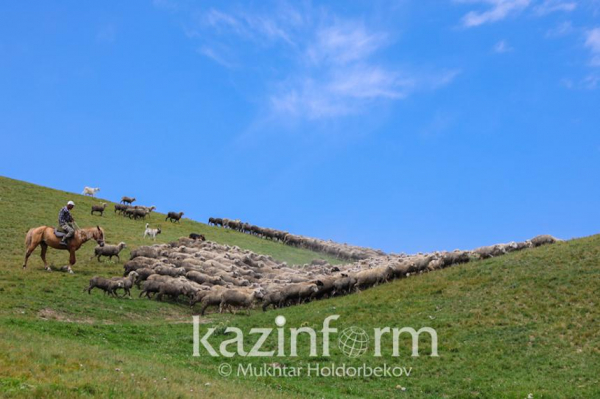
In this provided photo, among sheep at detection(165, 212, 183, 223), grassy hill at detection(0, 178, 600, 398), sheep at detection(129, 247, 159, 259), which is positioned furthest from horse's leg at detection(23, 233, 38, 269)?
sheep at detection(165, 212, 183, 223)

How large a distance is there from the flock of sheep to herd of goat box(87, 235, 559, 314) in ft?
72.9

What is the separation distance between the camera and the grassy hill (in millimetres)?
13562

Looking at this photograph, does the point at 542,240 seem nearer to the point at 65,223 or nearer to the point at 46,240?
the point at 65,223

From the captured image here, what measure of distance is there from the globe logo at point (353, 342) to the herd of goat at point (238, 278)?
284 inches

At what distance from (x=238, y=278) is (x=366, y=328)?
48.0ft

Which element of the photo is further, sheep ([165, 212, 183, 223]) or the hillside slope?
sheep ([165, 212, 183, 223])

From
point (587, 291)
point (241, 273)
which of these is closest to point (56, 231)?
point (241, 273)

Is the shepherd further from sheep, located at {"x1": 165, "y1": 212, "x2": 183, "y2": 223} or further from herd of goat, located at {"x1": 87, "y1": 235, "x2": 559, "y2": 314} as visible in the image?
sheep, located at {"x1": 165, "y1": 212, "x2": 183, "y2": 223}

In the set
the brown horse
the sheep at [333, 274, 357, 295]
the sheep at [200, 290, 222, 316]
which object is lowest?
the sheep at [200, 290, 222, 316]

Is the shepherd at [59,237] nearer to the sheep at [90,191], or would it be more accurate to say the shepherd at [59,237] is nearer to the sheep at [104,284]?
the sheep at [104,284]

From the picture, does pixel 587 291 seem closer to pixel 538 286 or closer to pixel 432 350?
pixel 538 286

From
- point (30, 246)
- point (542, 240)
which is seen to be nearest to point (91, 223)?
point (30, 246)

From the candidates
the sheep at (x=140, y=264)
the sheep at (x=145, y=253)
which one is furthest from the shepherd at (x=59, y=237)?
the sheep at (x=145, y=253)

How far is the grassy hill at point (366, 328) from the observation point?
13562mm
